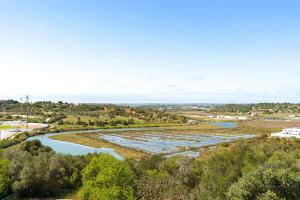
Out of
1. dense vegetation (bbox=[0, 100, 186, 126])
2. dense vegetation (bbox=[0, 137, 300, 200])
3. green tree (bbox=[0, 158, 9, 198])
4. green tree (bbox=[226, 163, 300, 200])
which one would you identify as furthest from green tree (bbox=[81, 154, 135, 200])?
dense vegetation (bbox=[0, 100, 186, 126])

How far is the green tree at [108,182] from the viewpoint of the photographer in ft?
75.5

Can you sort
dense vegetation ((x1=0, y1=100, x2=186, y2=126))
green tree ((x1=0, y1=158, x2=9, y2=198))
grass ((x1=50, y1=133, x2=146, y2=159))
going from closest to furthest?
green tree ((x1=0, y1=158, x2=9, y2=198)) → grass ((x1=50, y1=133, x2=146, y2=159)) → dense vegetation ((x1=0, y1=100, x2=186, y2=126))

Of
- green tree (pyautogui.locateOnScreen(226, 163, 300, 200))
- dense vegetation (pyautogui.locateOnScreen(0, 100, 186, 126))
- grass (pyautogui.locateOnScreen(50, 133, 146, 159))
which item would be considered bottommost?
grass (pyautogui.locateOnScreen(50, 133, 146, 159))

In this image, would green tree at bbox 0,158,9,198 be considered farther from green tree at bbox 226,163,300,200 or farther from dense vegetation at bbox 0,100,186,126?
dense vegetation at bbox 0,100,186,126

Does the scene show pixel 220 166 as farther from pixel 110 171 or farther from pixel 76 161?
pixel 76 161

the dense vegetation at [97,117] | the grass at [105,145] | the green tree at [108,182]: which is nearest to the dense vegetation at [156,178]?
the green tree at [108,182]

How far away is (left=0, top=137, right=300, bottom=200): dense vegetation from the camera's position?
62.5 feet

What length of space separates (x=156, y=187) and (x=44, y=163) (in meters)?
15.3

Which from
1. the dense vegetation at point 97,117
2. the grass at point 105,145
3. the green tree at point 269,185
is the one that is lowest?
the grass at point 105,145

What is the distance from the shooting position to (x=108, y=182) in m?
23.9

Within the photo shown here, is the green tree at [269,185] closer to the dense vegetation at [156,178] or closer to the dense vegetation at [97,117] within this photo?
the dense vegetation at [156,178]

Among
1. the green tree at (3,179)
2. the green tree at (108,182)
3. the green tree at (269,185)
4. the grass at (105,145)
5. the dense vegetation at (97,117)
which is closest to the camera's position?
the green tree at (269,185)

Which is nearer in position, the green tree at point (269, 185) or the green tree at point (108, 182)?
the green tree at point (269, 185)

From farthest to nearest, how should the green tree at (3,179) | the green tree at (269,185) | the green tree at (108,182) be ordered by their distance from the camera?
the green tree at (3,179), the green tree at (108,182), the green tree at (269,185)
